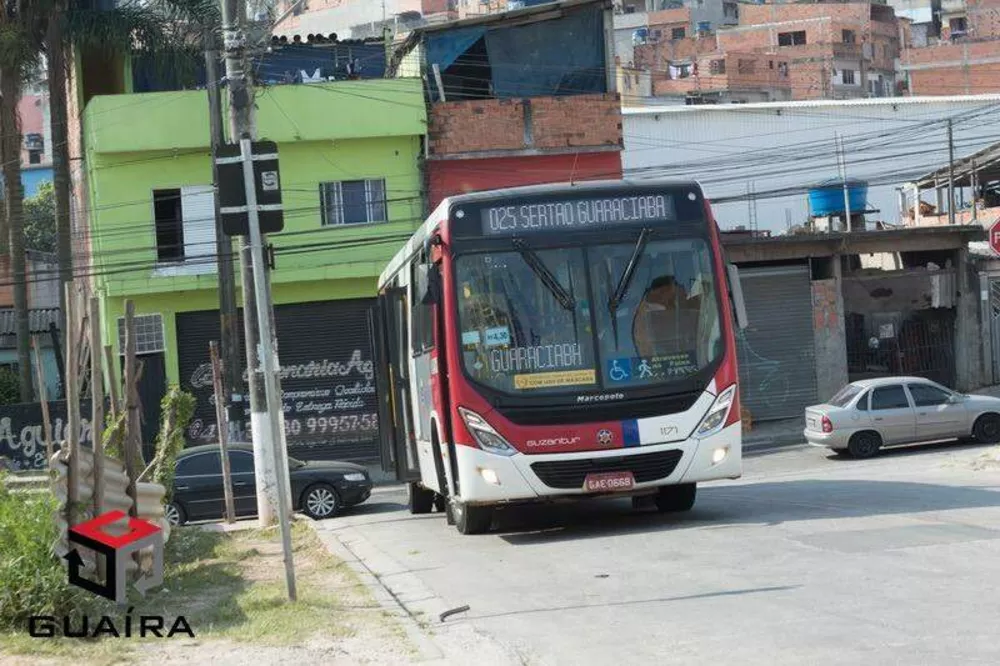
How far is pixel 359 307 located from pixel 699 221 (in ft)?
75.8

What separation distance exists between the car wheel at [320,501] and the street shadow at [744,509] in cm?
742

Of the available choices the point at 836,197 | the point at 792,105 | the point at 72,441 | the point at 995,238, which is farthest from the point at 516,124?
the point at 72,441

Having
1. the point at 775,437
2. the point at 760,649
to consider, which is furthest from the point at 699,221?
the point at 775,437

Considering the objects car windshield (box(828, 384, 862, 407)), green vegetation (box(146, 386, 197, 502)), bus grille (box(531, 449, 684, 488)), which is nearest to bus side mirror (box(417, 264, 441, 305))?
bus grille (box(531, 449, 684, 488))

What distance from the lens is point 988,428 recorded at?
28.7m

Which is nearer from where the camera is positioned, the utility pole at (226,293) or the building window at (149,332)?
the utility pole at (226,293)

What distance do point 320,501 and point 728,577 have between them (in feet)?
47.9

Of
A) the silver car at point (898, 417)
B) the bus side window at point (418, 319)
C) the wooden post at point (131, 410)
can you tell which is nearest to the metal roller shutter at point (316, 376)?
the silver car at point (898, 417)

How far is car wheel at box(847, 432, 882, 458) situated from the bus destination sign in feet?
51.5

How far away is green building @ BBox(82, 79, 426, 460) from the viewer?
35000mm

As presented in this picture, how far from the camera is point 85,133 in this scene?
36.4 m

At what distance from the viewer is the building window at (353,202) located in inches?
1422

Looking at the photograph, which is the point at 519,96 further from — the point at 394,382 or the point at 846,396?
the point at 394,382

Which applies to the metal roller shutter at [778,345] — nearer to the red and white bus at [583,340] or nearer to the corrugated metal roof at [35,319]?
the corrugated metal roof at [35,319]
